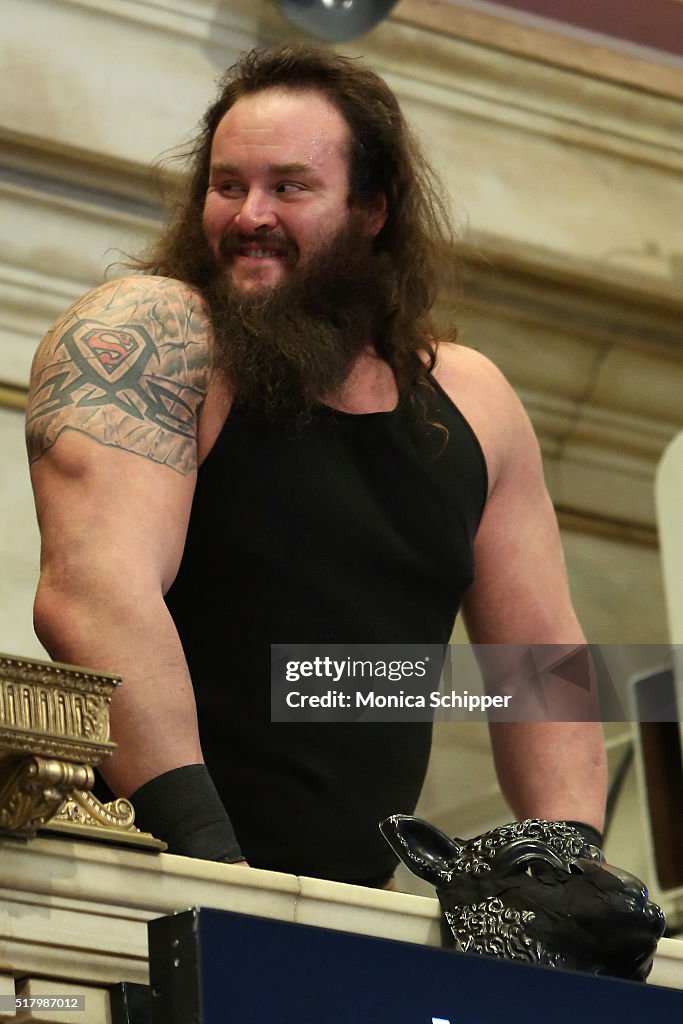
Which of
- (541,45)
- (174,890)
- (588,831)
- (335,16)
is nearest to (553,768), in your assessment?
(588,831)

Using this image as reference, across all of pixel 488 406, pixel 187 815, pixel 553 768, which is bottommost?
pixel 187 815

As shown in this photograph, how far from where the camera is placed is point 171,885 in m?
1.57

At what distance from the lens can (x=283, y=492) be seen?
7.75ft

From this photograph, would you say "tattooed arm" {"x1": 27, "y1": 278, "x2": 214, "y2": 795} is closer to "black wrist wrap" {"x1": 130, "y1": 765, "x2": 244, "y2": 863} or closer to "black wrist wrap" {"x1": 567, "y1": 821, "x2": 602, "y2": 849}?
"black wrist wrap" {"x1": 130, "y1": 765, "x2": 244, "y2": 863}

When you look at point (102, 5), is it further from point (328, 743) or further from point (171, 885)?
point (171, 885)

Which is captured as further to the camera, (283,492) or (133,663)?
(283,492)

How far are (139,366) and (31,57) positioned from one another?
6.10 ft

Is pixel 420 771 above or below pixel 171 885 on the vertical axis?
above

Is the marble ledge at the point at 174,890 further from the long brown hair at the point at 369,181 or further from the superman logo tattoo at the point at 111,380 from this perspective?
the long brown hair at the point at 369,181

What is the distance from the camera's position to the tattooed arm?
81.9 inches

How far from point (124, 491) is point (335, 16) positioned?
2.17 metres

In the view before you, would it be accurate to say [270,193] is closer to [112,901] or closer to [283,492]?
[283,492]

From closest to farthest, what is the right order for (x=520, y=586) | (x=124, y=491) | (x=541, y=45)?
(x=124, y=491)
(x=520, y=586)
(x=541, y=45)

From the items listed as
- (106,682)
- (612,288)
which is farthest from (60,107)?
(106,682)
